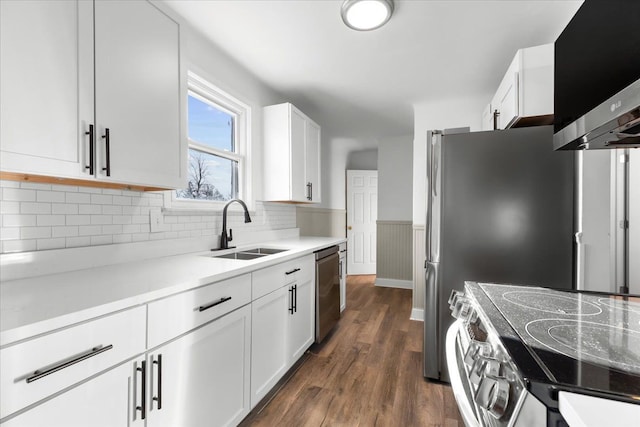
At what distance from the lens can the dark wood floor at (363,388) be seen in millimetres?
1666

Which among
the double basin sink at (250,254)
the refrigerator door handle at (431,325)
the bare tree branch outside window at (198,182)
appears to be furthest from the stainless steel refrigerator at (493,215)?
the bare tree branch outside window at (198,182)

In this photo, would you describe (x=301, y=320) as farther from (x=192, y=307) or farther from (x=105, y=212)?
(x=105, y=212)

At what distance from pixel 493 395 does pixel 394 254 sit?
4386 mm

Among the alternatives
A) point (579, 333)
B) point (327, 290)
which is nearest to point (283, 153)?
point (327, 290)

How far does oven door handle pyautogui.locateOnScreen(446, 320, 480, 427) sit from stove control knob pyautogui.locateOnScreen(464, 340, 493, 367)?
5cm

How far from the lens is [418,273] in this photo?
3.32 m

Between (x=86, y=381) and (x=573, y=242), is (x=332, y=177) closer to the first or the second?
(x=573, y=242)

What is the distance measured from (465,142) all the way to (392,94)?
149 centimetres

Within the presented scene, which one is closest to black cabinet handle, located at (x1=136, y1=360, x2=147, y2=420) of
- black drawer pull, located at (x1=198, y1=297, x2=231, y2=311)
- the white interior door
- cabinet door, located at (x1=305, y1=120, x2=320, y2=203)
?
black drawer pull, located at (x1=198, y1=297, x2=231, y2=311)

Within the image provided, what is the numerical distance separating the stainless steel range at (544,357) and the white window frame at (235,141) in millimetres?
1781

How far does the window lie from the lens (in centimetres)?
216

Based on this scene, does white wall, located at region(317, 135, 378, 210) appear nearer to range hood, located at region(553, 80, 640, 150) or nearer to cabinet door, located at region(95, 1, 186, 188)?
cabinet door, located at region(95, 1, 186, 188)

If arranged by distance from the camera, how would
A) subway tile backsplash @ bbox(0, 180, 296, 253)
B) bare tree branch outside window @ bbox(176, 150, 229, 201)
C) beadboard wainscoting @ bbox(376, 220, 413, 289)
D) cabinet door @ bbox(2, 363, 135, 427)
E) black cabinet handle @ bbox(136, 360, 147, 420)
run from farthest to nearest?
beadboard wainscoting @ bbox(376, 220, 413, 289), bare tree branch outside window @ bbox(176, 150, 229, 201), subway tile backsplash @ bbox(0, 180, 296, 253), black cabinet handle @ bbox(136, 360, 147, 420), cabinet door @ bbox(2, 363, 135, 427)

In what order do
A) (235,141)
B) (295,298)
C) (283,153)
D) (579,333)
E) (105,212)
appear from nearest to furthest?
(579,333) → (105,212) → (295,298) → (235,141) → (283,153)
